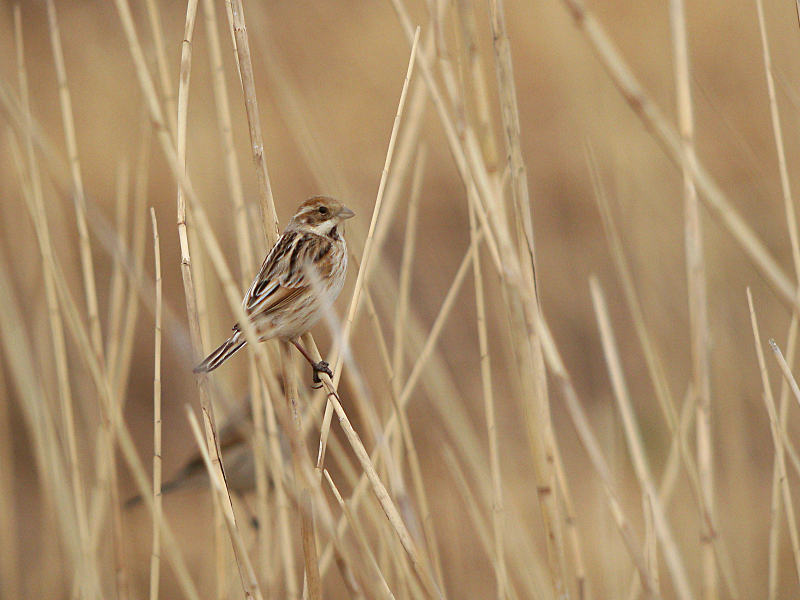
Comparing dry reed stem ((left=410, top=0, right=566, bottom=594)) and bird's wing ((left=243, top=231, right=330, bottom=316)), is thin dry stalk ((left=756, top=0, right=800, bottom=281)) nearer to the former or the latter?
dry reed stem ((left=410, top=0, right=566, bottom=594))

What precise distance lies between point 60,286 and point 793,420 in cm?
308

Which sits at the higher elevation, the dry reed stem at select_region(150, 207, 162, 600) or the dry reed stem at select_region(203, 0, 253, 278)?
the dry reed stem at select_region(203, 0, 253, 278)

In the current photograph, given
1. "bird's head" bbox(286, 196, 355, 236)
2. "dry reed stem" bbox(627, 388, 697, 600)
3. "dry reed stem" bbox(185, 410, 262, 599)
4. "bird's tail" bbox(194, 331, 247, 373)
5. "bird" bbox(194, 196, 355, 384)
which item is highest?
"bird's head" bbox(286, 196, 355, 236)

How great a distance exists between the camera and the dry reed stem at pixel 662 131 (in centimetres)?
125

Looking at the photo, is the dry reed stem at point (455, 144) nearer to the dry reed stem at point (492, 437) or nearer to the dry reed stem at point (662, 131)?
the dry reed stem at point (662, 131)

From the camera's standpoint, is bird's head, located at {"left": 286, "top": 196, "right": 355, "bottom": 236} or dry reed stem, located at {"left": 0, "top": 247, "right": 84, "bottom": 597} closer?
dry reed stem, located at {"left": 0, "top": 247, "right": 84, "bottom": 597}

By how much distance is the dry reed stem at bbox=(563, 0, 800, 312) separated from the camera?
4.10 ft

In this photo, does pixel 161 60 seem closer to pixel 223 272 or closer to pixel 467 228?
pixel 223 272

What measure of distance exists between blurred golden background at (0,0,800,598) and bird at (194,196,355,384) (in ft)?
0.45

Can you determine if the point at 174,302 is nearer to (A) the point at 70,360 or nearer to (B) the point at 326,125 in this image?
(B) the point at 326,125

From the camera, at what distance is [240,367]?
5469mm

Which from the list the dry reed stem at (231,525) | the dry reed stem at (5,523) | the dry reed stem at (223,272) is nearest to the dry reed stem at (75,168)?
the dry reed stem at (231,525)

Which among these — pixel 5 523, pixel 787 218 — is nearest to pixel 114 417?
pixel 5 523

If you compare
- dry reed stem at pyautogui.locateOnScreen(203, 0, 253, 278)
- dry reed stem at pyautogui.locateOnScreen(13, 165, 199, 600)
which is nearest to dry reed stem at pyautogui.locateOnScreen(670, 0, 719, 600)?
dry reed stem at pyautogui.locateOnScreen(203, 0, 253, 278)
